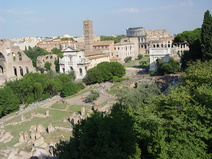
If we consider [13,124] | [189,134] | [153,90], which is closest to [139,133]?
[189,134]

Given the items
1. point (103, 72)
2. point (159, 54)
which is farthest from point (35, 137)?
point (159, 54)

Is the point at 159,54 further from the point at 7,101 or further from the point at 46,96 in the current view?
the point at 7,101

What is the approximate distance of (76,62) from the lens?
46.0 m

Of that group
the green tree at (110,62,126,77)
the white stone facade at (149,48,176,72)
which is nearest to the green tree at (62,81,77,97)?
the green tree at (110,62,126,77)

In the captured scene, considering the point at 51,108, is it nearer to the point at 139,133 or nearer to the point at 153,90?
the point at 153,90

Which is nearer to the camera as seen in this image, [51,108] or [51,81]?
[51,108]

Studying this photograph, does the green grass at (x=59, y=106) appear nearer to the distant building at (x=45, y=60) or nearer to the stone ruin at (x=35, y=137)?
the stone ruin at (x=35, y=137)

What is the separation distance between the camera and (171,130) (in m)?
10.9

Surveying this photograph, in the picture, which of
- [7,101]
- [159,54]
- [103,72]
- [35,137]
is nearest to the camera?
[35,137]

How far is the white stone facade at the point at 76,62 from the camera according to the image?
45844 mm

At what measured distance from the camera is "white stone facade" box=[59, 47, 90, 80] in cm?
4584

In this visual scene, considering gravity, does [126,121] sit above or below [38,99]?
above

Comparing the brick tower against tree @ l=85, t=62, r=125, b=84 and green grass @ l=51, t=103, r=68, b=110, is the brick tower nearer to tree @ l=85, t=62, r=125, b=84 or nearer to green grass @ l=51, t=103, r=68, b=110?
tree @ l=85, t=62, r=125, b=84

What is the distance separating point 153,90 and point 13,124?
1474cm
